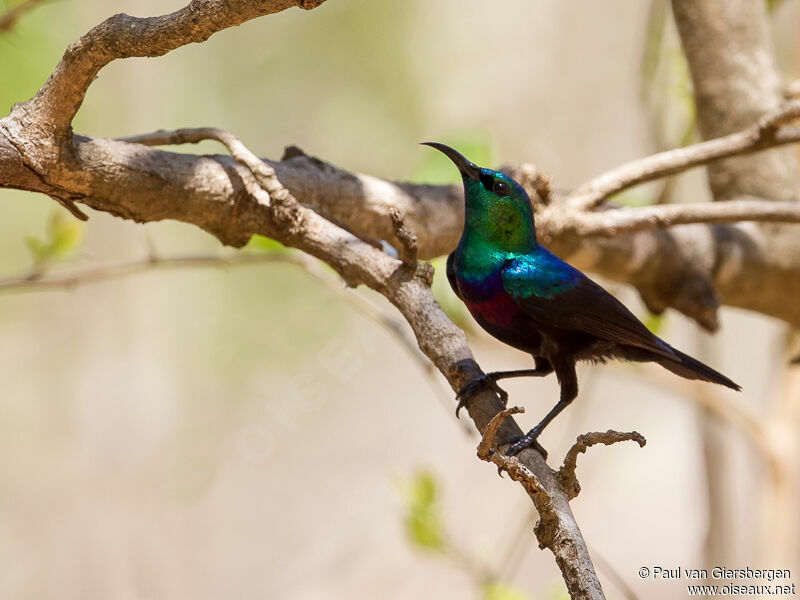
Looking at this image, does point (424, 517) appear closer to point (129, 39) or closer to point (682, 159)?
point (682, 159)

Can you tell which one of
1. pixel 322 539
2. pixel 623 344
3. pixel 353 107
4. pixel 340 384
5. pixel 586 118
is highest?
pixel 586 118

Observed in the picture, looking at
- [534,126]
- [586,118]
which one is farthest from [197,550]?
[586,118]

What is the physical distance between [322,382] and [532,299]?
2.97 meters

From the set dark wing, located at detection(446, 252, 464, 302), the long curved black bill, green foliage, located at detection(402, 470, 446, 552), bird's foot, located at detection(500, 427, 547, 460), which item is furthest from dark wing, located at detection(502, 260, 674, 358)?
green foliage, located at detection(402, 470, 446, 552)

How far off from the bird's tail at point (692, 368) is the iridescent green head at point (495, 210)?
0.37m

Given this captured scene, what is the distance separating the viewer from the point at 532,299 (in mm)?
1564

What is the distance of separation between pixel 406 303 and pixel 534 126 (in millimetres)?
3588

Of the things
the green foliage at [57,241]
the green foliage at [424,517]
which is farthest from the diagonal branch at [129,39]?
the green foliage at [424,517]

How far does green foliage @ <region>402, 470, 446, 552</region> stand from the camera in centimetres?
281

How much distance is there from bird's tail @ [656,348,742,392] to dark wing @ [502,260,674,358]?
14cm

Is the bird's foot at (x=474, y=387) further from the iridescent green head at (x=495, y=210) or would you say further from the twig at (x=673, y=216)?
the twig at (x=673, y=216)

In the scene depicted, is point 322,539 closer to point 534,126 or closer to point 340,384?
point 340,384

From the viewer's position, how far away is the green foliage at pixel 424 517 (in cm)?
281

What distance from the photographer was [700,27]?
2.67m
